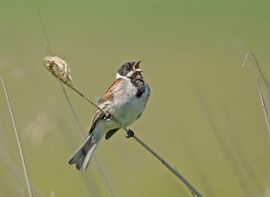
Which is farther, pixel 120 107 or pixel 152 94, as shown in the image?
pixel 152 94

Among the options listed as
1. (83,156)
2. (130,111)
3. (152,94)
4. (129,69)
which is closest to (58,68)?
(83,156)

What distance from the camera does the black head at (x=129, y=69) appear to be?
14.5ft

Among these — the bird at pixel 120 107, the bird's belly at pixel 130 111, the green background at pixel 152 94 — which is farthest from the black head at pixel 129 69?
the green background at pixel 152 94

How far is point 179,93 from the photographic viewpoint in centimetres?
972

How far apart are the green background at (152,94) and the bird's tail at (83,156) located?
6 cm

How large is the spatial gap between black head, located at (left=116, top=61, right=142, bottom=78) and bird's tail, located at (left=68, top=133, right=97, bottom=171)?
1.25 ft

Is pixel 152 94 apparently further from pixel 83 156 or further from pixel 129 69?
pixel 83 156

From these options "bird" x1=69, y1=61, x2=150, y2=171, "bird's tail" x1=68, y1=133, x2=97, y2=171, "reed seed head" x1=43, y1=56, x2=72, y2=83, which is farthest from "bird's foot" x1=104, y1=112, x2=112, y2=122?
"reed seed head" x1=43, y1=56, x2=72, y2=83

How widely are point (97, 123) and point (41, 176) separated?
9.93 feet

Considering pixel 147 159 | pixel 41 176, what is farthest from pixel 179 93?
pixel 147 159

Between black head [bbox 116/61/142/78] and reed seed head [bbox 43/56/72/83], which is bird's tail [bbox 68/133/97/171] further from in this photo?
reed seed head [bbox 43/56/72/83]

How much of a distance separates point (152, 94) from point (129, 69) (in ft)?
16.3

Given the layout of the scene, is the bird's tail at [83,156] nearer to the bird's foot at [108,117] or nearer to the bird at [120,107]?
the bird at [120,107]

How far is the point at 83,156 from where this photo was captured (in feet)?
13.3
